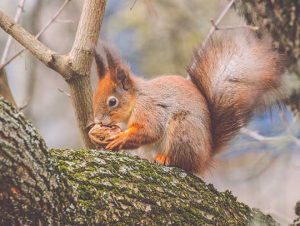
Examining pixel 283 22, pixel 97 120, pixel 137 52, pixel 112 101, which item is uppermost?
pixel 137 52

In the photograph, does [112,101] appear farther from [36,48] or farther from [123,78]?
[36,48]

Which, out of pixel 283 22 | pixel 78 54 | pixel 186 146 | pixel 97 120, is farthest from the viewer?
pixel 97 120

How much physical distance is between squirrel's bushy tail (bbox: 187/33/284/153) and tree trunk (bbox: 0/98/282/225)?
1.13 feet

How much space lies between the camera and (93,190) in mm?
1809

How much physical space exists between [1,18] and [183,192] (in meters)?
0.91

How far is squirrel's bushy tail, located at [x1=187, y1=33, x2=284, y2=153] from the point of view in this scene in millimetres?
2311

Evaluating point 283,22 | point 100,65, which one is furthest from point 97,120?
point 283,22

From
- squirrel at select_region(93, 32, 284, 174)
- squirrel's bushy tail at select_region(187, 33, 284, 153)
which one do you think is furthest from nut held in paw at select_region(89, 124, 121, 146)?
squirrel's bushy tail at select_region(187, 33, 284, 153)

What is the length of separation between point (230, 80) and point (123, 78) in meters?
0.45

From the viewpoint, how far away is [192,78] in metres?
2.56

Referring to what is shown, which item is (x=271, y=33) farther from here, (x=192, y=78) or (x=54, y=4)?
(x=54, y=4)

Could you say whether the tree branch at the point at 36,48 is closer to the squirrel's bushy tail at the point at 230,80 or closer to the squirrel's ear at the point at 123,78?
the squirrel's ear at the point at 123,78

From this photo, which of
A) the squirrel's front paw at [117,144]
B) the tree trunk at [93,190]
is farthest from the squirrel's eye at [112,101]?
the tree trunk at [93,190]

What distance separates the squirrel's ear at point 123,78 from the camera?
264cm
